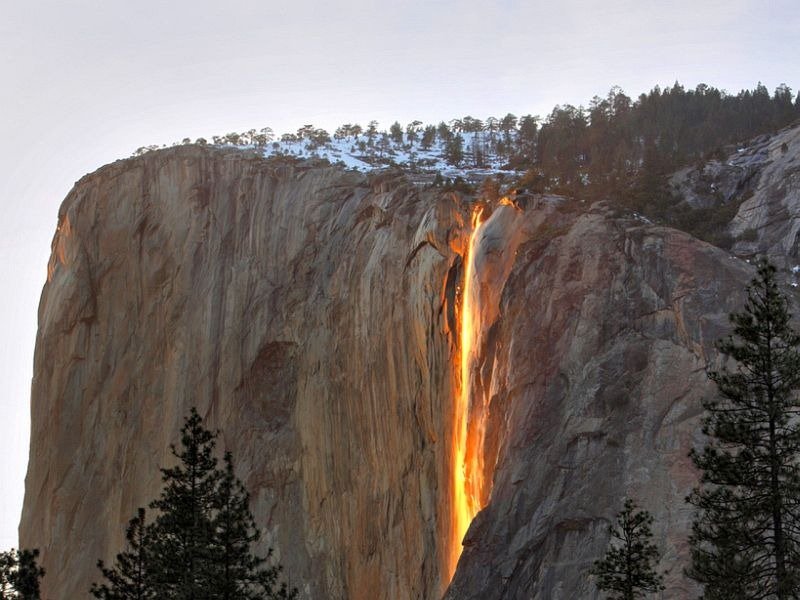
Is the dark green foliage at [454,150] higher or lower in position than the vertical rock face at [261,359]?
higher

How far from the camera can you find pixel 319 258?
195ft

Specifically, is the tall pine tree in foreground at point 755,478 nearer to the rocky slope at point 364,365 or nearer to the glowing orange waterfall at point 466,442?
the rocky slope at point 364,365

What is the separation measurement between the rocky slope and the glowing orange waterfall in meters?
1.06

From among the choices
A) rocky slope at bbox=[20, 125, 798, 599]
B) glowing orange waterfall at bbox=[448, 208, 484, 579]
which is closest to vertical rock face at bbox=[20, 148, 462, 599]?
rocky slope at bbox=[20, 125, 798, 599]

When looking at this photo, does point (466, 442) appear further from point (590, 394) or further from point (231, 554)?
point (231, 554)

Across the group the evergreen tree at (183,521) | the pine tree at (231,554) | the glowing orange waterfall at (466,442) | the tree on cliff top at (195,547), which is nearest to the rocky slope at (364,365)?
the glowing orange waterfall at (466,442)

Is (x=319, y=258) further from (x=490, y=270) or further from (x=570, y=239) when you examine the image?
(x=570, y=239)

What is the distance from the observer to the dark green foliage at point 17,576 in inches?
875

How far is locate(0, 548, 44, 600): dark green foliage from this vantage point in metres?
22.2

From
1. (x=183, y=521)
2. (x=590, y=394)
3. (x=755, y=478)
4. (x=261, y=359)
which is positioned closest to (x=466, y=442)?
(x=590, y=394)

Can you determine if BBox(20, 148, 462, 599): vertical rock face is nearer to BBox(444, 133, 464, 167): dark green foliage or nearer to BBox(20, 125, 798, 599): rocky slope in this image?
BBox(20, 125, 798, 599): rocky slope

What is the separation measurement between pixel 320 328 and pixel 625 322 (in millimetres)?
24286

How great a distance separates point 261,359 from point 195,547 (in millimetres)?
35671

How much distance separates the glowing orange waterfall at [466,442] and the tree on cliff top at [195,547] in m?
13.2
